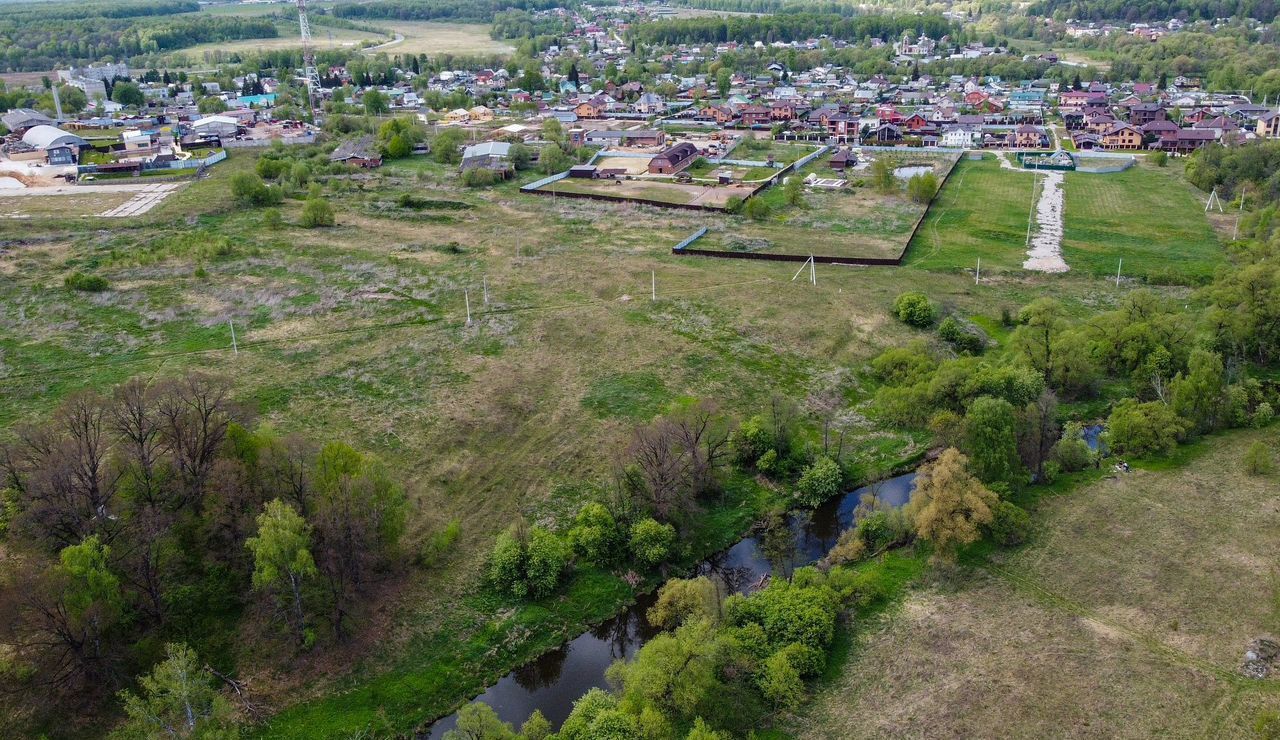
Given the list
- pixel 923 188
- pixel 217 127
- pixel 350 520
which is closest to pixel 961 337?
pixel 923 188

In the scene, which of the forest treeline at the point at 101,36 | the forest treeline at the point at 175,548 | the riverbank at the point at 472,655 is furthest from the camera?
the forest treeline at the point at 101,36

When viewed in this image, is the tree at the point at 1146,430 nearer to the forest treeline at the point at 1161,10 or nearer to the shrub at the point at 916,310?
the shrub at the point at 916,310

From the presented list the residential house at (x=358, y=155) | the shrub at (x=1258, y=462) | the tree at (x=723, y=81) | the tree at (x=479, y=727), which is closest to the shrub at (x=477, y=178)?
the residential house at (x=358, y=155)

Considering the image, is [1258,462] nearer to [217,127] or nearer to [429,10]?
[217,127]

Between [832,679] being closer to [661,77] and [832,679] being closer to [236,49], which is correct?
[661,77]

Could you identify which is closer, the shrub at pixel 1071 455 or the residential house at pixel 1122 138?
the shrub at pixel 1071 455
